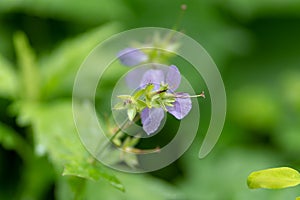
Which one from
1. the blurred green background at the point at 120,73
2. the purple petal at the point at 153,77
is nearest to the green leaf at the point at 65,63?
the blurred green background at the point at 120,73

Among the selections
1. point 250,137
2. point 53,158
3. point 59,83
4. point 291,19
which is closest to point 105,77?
point 59,83

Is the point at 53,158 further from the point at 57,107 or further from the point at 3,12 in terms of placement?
the point at 3,12

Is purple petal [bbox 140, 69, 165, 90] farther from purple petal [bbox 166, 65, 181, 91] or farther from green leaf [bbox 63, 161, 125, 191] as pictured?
green leaf [bbox 63, 161, 125, 191]

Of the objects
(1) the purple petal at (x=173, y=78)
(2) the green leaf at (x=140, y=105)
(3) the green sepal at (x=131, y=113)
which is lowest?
(3) the green sepal at (x=131, y=113)

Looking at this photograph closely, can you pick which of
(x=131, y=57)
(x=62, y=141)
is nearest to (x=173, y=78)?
(x=131, y=57)

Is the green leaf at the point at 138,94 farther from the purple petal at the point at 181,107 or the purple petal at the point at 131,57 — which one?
the purple petal at the point at 131,57

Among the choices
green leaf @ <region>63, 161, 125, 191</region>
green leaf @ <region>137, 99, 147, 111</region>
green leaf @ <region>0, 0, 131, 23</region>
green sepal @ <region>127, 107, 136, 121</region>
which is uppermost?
green leaf @ <region>0, 0, 131, 23</region>

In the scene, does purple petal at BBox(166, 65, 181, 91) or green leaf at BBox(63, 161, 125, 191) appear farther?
green leaf at BBox(63, 161, 125, 191)

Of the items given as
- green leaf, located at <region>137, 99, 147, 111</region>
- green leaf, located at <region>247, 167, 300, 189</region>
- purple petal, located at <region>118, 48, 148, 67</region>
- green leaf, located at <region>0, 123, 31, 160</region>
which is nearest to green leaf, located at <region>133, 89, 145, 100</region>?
green leaf, located at <region>137, 99, 147, 111</region>
